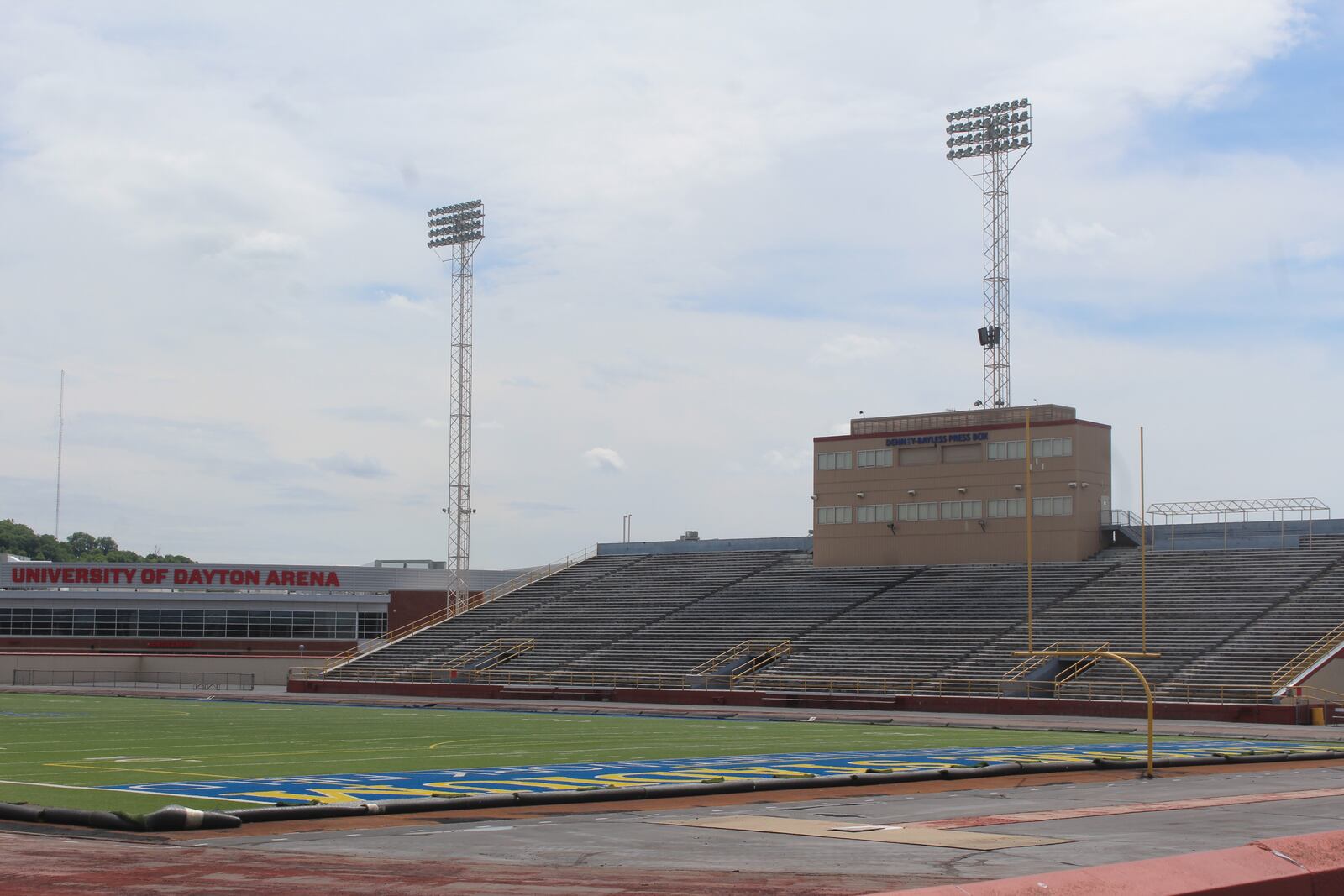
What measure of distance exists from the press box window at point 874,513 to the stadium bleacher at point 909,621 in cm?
220

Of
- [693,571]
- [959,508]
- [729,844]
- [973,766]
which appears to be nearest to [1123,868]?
[729,844]

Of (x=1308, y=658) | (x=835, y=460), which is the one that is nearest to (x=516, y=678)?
(x=835, y=460)

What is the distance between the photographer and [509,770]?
74.9 ft

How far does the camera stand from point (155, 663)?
235 ft

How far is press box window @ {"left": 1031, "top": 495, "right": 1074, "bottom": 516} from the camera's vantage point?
59.3 metres

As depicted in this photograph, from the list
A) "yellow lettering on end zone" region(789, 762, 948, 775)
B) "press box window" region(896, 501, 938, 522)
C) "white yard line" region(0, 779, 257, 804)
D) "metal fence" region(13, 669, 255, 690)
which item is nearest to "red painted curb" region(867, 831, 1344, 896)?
"white yard line" region(0, 779, 257, 804)

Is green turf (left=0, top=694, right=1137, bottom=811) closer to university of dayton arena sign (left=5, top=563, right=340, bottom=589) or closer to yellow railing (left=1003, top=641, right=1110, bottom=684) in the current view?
yellow railing (left=1003, top=641, right=1110, bottom=684)

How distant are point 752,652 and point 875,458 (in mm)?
12311

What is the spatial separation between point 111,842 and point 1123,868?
10.0m

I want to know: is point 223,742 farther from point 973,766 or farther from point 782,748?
point 973,766

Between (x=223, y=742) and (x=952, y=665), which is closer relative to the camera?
(x=223, y=742)

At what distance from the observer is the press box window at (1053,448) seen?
58.9 m

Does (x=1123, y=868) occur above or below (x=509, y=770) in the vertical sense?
above

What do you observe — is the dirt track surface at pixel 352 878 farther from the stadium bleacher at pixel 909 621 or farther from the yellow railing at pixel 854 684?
the stadium bleacher at pixel 909 621
